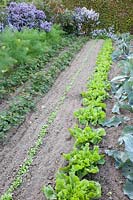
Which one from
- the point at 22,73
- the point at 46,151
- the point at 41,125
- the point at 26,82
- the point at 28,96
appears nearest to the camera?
the point at 46,151

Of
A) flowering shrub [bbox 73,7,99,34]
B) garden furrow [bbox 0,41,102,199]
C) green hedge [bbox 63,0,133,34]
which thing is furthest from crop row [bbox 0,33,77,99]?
green hedge [bbox 63,0,133,34]

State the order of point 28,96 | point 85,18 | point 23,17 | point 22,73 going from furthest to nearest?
point 85,18 → point 23,17 → point 22,73 → point 28,96

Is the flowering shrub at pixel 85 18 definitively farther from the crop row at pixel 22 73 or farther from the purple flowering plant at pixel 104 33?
the crop row at pixel 22 73

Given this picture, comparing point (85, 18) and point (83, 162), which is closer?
point (83, 162)

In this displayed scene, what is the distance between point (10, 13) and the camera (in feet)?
33.3

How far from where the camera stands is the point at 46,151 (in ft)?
12.8

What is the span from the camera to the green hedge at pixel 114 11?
15.1 metres

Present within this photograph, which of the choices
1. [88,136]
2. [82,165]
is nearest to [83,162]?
[82,165]

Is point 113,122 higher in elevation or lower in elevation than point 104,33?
higher

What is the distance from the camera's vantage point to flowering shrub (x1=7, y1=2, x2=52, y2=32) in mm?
9961

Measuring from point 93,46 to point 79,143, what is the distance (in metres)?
8.27

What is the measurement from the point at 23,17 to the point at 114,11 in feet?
20.2

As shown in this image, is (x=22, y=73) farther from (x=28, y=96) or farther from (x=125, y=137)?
(x=125, y=137)

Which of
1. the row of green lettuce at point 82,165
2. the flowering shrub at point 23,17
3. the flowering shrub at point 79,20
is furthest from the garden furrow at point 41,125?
the flowering shrub at point 79,20
